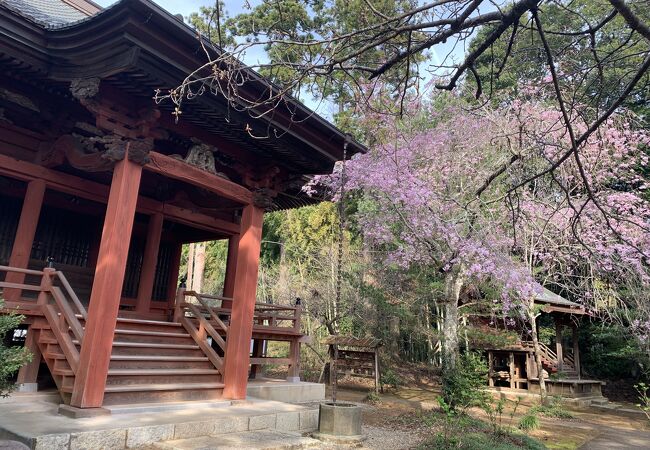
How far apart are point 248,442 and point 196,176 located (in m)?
3.29

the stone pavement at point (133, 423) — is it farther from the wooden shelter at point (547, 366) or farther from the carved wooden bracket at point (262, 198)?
the wooden shelter at point (547, 366)

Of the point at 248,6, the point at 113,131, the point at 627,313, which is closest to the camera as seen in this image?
the point at 248,6

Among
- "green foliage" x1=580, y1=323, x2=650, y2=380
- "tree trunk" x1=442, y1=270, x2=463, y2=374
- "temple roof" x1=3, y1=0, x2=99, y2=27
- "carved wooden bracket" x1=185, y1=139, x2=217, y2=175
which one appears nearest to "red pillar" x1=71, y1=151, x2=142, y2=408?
"carved wooden bracket" x1=185, y1=139, x2=217, y2=175

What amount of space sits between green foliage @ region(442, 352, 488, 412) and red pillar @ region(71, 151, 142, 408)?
21.4 ft

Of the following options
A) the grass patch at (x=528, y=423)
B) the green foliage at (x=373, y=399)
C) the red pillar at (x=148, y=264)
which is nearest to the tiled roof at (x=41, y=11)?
the red pillar at (x=148, y=264)

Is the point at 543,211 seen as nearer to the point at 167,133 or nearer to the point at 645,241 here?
the point at 645,241

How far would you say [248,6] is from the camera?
2.82 metres

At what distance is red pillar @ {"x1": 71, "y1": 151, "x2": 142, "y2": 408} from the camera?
451 cm

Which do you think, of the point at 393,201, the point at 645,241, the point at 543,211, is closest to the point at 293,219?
the point at 393,201

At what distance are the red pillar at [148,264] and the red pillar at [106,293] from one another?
3154 mm

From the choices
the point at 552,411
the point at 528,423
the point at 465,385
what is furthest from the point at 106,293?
the point at 552,411

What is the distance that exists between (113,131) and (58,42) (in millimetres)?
1053

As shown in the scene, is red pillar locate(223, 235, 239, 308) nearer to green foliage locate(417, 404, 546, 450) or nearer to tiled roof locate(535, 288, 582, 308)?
green foliage locate(417, 404, 546, 450)

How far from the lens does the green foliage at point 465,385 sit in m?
8.41
